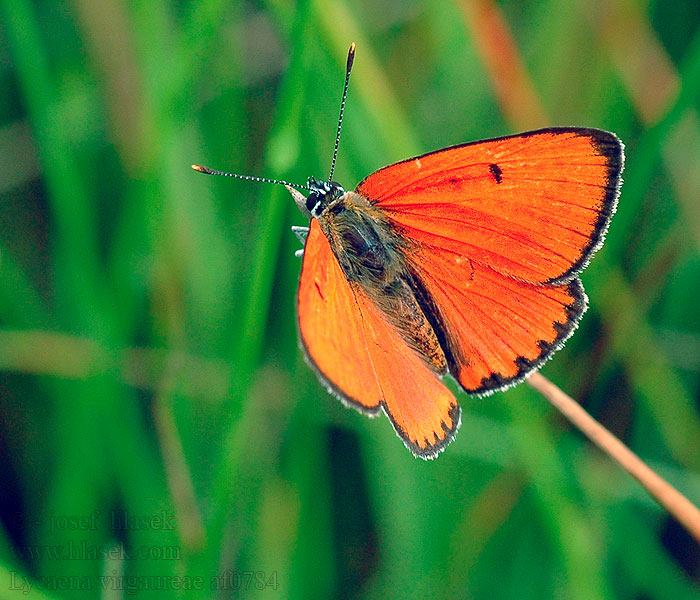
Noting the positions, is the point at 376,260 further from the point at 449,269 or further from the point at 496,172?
the point at 496,172

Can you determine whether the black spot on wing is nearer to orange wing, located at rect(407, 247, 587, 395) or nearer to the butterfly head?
orange wing, located at rect(407, 247, 587, 395)

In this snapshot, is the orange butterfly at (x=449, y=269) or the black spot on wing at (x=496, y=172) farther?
the black spot on wing at (x=496, y=172)

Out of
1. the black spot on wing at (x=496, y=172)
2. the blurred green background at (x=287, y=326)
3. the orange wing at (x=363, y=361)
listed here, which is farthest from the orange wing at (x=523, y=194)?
the orange wing at (x=363, y=361)

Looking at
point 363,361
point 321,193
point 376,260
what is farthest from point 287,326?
point 363,361

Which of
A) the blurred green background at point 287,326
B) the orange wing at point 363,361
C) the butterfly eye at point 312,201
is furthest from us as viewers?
the blurred green background at point 287,326

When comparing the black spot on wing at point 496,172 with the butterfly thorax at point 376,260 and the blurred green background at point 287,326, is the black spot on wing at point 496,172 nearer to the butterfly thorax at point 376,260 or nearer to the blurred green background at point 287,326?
the blurred green background at point 287,326

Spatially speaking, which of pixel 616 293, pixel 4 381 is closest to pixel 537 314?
pixel 616 293

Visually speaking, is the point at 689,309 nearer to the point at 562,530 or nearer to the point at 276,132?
the point at 562,530

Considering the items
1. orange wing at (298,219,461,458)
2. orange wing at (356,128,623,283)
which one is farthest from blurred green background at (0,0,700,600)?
orange wing at (298,219,461,458)
